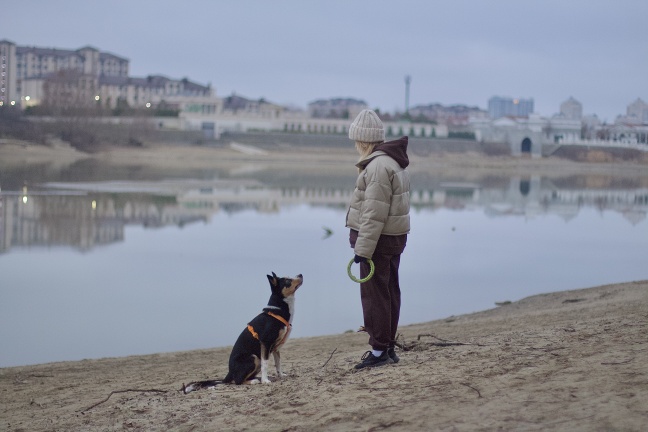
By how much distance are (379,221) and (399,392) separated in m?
1.16

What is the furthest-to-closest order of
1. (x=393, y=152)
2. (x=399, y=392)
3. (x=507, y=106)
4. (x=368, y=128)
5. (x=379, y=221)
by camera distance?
1. (x=507, y=106)
2. (x=368, y=128)
3. (x=393, y=152)
4. (x=379, y=221)
5. (x=399, y=392)

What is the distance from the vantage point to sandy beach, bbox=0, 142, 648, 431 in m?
4.59

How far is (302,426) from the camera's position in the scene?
15.8 ft

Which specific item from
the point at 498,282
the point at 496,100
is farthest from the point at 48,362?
the point at 496,100

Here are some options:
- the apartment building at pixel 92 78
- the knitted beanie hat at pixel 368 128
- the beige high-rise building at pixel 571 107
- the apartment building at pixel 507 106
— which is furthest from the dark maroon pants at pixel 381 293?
the apartment building at pixel 507 106

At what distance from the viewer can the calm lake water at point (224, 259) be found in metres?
11.4

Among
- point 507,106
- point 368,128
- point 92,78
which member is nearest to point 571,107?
point 507,106

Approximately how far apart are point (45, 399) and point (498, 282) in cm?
1028

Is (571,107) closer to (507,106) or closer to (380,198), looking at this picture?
(507,106)

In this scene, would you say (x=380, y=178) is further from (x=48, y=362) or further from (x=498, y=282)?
(x=498, y=282)

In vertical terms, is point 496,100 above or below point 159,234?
above

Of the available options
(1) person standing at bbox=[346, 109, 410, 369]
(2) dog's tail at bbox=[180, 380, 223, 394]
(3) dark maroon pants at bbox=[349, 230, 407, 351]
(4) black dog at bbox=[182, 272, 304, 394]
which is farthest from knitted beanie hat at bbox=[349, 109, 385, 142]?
(2) dog's tail at bbox=[180, 380, 223, 394]

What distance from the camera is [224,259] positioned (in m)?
17.4

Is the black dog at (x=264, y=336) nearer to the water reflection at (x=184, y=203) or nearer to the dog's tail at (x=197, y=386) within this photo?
the dog's tail at (x=197, y=386)
